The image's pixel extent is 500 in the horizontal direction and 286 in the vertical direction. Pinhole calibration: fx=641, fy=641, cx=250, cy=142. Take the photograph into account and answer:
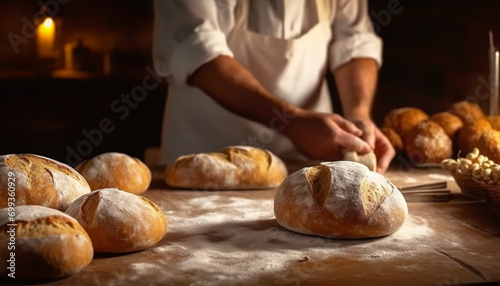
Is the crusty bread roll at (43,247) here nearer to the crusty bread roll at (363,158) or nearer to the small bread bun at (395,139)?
the crusty bread roll at (363,158)

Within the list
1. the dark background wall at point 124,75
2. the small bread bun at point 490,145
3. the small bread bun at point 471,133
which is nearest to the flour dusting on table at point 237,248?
the small bread bun at point 490,145

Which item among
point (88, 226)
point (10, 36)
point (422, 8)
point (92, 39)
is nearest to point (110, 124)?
point (92, 39)

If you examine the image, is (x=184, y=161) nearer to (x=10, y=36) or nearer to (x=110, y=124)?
(x=110, y=124)

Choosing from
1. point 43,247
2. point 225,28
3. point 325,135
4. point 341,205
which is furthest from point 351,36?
point 43,247

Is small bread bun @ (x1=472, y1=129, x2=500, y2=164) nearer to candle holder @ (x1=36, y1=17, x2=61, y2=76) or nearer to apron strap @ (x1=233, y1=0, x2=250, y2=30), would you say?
apron strap @ (x1=233, y1=0, x2=250, y2=30)

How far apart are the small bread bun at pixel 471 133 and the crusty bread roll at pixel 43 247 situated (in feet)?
4.83

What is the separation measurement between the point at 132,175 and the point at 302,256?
27.5 inches

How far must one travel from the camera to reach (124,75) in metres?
4.56

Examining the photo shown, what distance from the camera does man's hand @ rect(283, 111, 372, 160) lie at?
79.7 inches

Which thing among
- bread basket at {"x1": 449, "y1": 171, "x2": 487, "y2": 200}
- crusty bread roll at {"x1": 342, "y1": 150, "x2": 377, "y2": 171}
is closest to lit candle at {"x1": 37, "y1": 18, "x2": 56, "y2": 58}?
crusty bread roll at {"x1": 342, "y1": 150, "x2": 377, "y2": 171}

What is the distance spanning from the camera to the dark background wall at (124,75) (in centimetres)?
320

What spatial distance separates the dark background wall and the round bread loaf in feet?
2.09

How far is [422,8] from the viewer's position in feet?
11.6

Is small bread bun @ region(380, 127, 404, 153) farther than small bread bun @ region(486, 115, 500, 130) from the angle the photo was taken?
Yes
